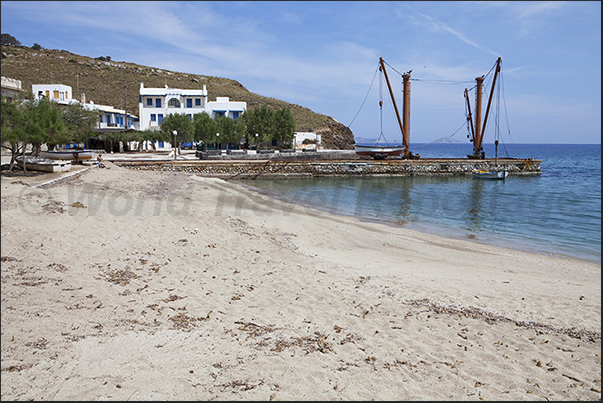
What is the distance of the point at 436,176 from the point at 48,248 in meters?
50.1

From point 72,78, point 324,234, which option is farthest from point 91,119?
point 72,78

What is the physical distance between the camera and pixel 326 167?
49.2 meters

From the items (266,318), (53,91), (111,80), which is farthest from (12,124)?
(111,80)

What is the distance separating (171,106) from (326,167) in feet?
106

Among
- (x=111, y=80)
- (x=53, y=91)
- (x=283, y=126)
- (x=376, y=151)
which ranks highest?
(x=111, y=80)

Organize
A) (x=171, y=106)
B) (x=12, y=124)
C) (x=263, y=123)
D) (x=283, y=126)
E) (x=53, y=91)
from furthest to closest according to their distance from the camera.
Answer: (x=171, y=106), (x=283, y=126), (x=263, y=123), (x=53, y=91), (x=12, y=124)

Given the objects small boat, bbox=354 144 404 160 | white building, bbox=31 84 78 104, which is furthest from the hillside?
small boat, bbox=354 144 404 160

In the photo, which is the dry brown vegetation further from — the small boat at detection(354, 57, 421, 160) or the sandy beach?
the sandy beach

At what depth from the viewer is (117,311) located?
20.2ft

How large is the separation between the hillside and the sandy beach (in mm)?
66790

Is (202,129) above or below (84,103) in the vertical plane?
below

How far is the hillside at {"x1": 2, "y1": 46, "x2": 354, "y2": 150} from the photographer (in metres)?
79.8

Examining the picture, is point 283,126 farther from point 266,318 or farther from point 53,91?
point 266,318

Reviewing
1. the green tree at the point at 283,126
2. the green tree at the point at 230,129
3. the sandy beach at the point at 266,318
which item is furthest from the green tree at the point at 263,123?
the sandy beach at the point at 266,318
